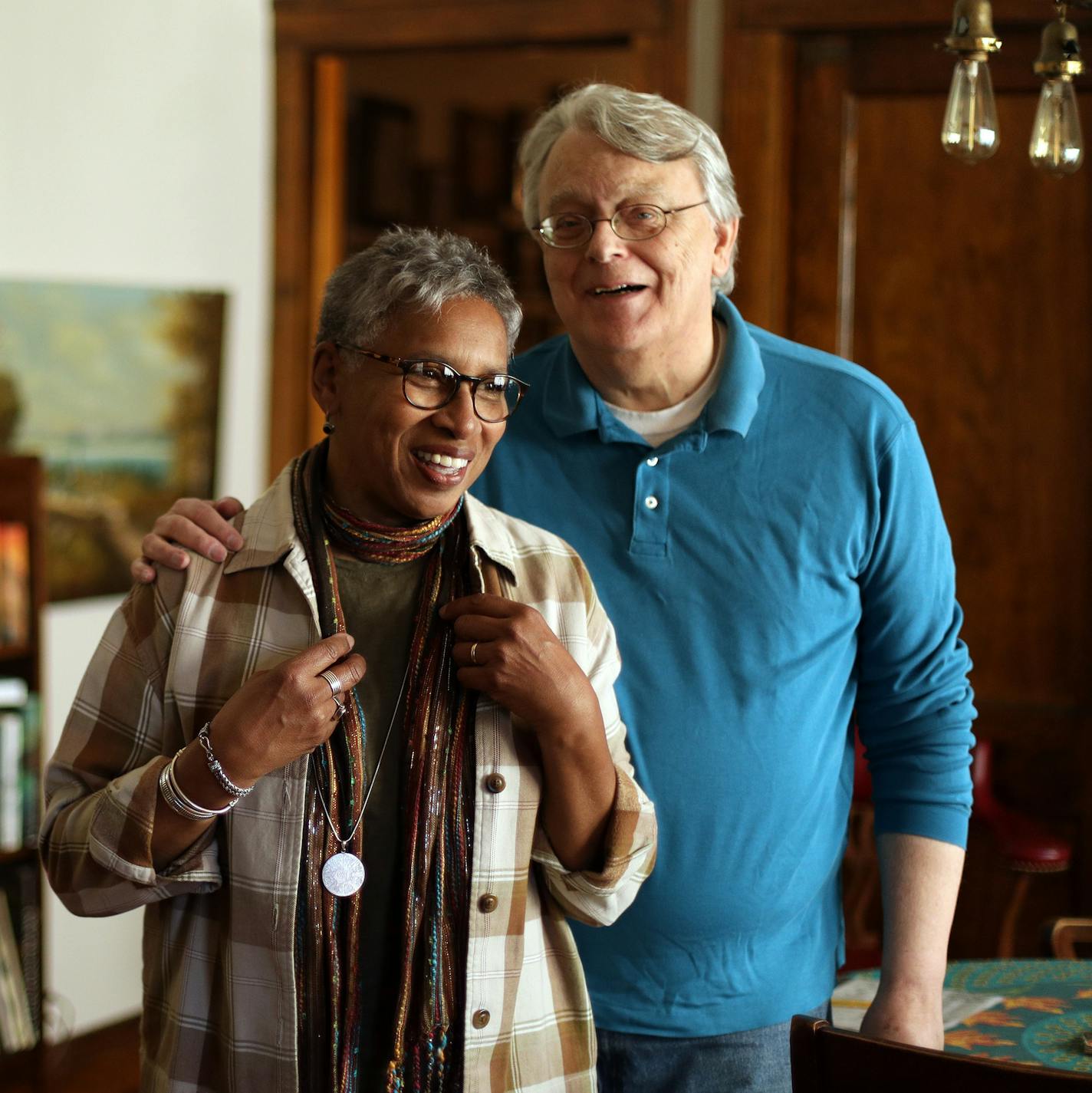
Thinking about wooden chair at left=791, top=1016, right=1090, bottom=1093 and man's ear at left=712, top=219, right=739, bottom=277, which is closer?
wooden chair at left=791, top=1016, right=1090, bottom=1093

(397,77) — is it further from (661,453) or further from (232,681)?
(232,681)

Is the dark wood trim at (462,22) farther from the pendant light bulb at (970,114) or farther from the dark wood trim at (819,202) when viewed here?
the pendant light bulb at (970,114)

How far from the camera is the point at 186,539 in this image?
4.87 feet

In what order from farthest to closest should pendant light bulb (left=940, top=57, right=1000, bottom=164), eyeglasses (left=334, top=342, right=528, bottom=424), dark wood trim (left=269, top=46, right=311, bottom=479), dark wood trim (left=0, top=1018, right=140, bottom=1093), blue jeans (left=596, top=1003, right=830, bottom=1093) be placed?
1. dark wood trim (left=269, top=46, right=311, bottom=479)
2. dark wood trim (left=0, top=1018, right=140, bottom=1093)
3. pendant light bulb (left=940, top=57, right=1000, bottom=164)
4. blue jeans (left=596, top=1003, right=830, bottom=1093)
5. eyeglasses (left=334, top=342, right=528, bottom=424)

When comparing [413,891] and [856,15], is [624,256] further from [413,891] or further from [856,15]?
[856,15]

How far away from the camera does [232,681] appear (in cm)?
143

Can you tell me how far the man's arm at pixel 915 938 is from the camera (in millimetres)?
1656

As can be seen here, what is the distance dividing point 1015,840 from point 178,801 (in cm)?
267

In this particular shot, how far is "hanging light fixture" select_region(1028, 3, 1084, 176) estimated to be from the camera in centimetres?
176

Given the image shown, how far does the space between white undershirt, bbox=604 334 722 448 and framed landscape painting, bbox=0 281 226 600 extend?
6.98ft

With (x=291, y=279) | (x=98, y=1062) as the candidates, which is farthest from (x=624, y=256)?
(x=98, y=1062)

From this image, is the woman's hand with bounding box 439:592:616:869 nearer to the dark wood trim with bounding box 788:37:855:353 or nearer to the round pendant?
the round pendant

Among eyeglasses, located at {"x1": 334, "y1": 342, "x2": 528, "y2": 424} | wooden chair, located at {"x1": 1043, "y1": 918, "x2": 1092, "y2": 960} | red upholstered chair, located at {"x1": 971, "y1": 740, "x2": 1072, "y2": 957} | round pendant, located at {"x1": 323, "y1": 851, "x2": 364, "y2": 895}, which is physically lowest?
red upholstered chair, located at {"x1": 971, "y1": 740, "x2": 1072, "y2": 957}

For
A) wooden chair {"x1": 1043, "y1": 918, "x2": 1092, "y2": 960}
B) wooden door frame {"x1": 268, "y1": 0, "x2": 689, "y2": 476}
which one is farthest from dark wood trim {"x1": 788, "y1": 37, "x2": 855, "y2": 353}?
wooden chair {"x1": 1043, "y1": 918, "x2": 1092, "y2": 960}
